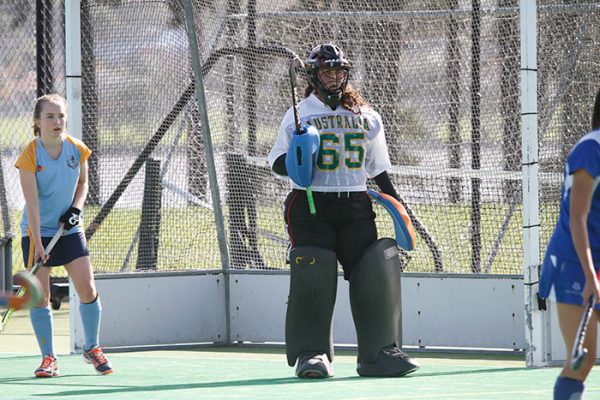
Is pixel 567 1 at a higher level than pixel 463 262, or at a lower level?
higher

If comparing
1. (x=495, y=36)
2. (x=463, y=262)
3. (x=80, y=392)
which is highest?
(x=495, y=36)

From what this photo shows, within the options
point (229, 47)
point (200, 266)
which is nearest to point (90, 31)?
point (229, 47)

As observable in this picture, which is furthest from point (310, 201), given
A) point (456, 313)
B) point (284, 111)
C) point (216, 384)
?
point (284, 111)

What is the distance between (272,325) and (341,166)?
7.73 feet

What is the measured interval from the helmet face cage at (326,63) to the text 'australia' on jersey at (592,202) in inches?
109

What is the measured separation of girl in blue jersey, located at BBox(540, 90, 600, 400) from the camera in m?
5.01

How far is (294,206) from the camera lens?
784cm

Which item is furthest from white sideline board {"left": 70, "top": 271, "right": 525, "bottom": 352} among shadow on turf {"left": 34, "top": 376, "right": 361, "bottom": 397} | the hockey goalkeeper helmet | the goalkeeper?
the hockey goalkeeper helmet

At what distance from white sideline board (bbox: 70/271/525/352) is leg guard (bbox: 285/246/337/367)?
5.29 ft

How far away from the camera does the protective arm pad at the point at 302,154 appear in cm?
757

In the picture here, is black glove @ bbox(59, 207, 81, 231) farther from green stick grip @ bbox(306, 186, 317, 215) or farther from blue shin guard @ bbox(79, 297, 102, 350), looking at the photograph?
green stick grip @ bbox(306, 186, 317, 215)

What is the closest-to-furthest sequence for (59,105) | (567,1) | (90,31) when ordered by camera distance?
(59,105)
(567,1)
(90,31)

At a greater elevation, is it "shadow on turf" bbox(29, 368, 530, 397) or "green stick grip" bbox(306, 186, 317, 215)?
"green stick grip" bbox(306, 186, 317, 215)

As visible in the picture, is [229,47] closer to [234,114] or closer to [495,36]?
[234,114]
